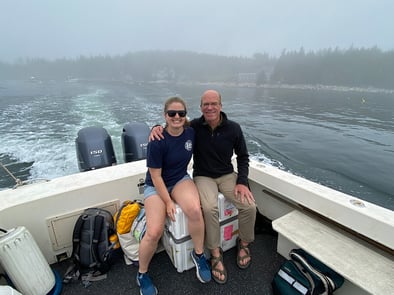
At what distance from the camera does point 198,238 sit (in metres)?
1.49

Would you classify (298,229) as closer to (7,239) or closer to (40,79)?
(7,239)

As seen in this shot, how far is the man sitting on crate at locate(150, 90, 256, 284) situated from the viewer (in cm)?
155

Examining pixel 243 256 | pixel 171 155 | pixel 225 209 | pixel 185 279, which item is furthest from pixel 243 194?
pixel 185 279

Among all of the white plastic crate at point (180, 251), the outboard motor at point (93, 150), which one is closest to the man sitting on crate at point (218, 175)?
the white plastic crate at point (180, 251)

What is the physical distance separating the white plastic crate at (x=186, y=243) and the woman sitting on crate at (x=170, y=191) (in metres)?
→ 0.07

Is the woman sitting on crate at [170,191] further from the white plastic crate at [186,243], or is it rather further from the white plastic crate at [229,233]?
the white plastic crate at [229,233]

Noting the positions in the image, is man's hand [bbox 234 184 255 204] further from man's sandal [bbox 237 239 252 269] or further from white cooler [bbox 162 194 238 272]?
man's sandal [bbox 237 239 252 269]

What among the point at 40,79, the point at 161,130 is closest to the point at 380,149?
the point at 161,130

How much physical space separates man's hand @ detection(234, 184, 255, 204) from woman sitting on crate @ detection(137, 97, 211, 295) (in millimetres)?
296

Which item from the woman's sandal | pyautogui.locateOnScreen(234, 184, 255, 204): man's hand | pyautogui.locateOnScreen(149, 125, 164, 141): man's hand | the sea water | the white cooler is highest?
pyautogui.locateOnScreen(149, 125, 164, 141): man's hand

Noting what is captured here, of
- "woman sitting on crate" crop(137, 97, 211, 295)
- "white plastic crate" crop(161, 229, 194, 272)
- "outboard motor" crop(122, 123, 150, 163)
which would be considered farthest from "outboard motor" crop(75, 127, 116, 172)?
"white plastic crate" crop(161, 229, 194, 272)

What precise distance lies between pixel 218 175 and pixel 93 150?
193 centimetres

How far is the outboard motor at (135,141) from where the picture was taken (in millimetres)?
3125

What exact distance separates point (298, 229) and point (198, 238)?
2.14 feet
